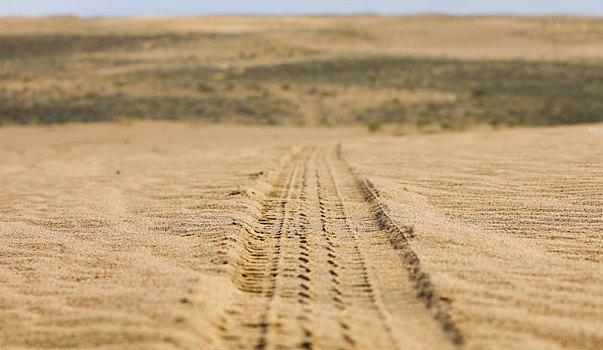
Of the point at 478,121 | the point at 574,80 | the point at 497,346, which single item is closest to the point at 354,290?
the point at 497,346

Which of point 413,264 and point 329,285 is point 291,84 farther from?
point 329,285

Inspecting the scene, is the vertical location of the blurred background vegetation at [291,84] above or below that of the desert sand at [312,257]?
above

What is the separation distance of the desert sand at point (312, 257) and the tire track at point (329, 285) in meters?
0.01

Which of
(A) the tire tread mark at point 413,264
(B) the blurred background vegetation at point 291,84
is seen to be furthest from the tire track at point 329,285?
(B) the blurred background vegetation at point 291,84

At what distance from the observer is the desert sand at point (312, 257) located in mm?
2633

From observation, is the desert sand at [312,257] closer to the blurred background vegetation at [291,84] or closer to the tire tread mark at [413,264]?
the tire tread mark at [413,264]

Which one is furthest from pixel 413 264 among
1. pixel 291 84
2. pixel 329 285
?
pixel 291 84

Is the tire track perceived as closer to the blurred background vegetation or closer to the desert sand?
the desert sand

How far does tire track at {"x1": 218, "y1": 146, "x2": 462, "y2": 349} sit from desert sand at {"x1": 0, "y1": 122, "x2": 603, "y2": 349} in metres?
0.01

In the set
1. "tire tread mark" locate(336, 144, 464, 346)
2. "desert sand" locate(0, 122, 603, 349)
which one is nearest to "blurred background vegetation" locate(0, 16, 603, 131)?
"desert sand" locate(0, 122, 603, 349)

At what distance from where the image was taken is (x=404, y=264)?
349 cm

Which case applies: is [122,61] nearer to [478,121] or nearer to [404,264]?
[478,121]

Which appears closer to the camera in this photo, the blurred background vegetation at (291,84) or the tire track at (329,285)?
the tire track at (329,285)

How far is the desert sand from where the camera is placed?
2633 mm
